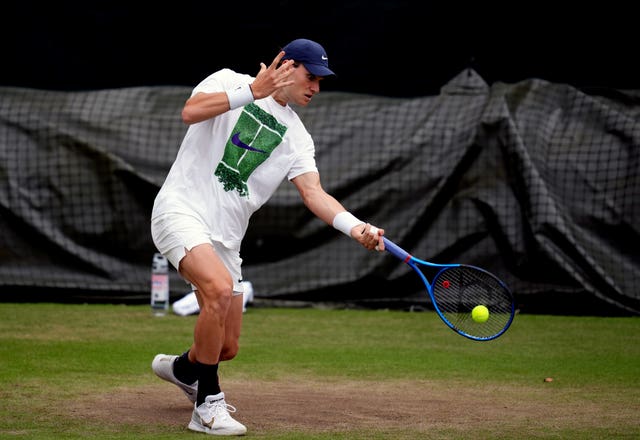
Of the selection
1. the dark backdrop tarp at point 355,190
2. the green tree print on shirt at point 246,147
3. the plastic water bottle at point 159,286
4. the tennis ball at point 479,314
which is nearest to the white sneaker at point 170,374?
the green tree print on shirt at point 246,147

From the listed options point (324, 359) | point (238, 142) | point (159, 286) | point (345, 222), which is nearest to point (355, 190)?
point (159, 286)

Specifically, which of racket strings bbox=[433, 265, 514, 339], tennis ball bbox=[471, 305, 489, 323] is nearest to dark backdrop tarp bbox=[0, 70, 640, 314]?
racket strings bbox=[433, 265, 514, 339]

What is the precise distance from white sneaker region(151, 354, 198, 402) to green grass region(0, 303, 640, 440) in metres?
0.45

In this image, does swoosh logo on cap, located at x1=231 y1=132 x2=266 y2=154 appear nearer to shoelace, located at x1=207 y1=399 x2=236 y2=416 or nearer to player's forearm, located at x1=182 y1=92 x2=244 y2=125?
player's forearm, located at x1=182 y1=92 x2=244 y2=125

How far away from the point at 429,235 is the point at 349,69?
204 cm

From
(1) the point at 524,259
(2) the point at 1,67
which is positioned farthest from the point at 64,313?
(1) the point at 524,259

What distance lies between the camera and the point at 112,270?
32.7 ft

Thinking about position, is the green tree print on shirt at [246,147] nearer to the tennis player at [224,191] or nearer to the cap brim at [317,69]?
the tennis player at [224,191]

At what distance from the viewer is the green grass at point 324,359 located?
509 centimetres

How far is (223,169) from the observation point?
17.1 ft

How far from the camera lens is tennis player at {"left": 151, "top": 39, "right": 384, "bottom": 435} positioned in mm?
4941

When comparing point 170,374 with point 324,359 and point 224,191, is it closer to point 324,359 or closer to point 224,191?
point 224,191

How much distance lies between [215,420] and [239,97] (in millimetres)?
1437

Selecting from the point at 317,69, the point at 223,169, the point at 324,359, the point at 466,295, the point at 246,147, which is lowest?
the point at 324,359
